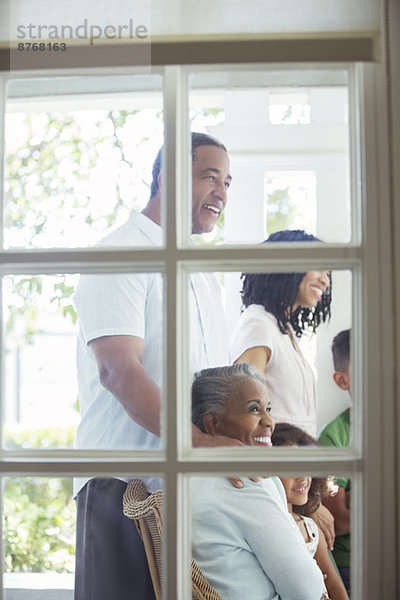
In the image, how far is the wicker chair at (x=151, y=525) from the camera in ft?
4.36

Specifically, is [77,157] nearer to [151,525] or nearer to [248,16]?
[248,16]

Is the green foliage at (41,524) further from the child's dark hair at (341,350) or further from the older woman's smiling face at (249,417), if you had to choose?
the child's dark hair at (341,350)

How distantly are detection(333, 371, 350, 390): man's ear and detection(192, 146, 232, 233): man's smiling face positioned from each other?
16.4 inches

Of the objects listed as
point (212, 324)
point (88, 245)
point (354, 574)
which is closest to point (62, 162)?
point (88, 245)

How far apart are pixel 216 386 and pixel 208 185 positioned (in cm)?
44

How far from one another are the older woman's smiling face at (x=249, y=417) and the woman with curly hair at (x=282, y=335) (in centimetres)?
2

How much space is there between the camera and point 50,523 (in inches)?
60.4

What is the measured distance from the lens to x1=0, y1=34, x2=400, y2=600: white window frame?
1.20 metres

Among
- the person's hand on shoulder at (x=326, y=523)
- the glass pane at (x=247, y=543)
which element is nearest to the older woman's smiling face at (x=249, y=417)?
the glass pane at (x=247, y=543)

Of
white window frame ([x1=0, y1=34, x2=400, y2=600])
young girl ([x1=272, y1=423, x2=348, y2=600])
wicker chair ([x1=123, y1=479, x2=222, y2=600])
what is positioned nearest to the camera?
white window frame ([x1=0, y1=34, x2=400, y2=600])

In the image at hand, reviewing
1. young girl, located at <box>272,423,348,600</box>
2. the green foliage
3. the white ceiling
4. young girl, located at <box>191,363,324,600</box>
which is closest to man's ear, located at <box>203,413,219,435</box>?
young girl, located at <box>191,363,324,600</box>

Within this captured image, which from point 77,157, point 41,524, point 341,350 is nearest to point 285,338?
point 341,350

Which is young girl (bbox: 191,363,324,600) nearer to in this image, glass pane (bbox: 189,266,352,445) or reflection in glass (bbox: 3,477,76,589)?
glass pane (bbox: 189,266,352,445)

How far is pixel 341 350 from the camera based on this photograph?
4.49 feet
